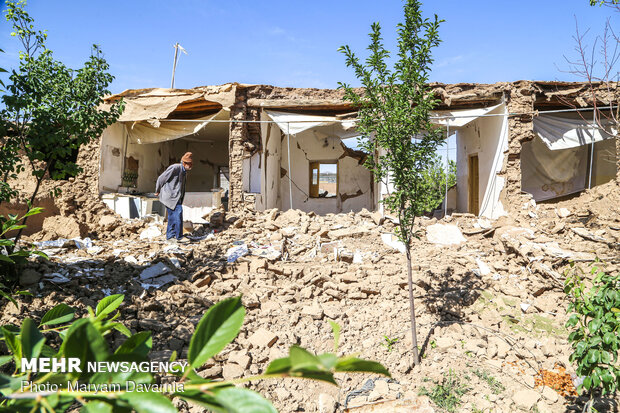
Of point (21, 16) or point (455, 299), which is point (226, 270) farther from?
point (21, 16)

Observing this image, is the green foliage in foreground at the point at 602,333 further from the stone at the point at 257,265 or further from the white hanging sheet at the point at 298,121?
the white hanging sheet at the point at 298,121

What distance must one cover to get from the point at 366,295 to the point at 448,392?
1.76 m

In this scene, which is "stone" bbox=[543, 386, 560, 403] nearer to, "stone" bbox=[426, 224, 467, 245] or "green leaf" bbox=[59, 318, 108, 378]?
"stone" bbox=[426, 224, 467, 245]

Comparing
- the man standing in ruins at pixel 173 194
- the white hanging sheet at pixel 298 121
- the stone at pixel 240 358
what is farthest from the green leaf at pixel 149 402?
the white hanging sheet at pixel 298 121

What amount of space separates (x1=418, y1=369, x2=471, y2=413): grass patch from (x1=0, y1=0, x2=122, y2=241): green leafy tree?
4.29m

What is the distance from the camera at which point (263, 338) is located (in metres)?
4.04

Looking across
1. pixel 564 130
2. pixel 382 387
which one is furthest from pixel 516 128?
pixel 382 387

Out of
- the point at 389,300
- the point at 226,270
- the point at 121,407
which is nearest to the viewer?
the point at 121,407

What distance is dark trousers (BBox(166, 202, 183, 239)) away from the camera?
22.9 feet

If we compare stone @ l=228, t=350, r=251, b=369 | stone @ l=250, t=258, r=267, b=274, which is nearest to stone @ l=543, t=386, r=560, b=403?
stone @ l=228, t=350, r=251, b=369

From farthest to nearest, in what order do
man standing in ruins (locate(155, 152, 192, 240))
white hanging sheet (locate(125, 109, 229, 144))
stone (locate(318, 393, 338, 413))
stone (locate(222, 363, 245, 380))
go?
1. white hanging sheet (locate(125, 109, 229, 144))
2. man standing in ruins (locate(155, 152, 192, 240))
3. stone (locate(222, 363, 245, 380))
4. stone (locate(318, 393, 338, 413))

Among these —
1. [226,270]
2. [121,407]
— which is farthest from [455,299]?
[121,407]

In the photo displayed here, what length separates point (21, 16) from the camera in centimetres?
360

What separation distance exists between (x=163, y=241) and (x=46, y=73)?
380 centimetres
